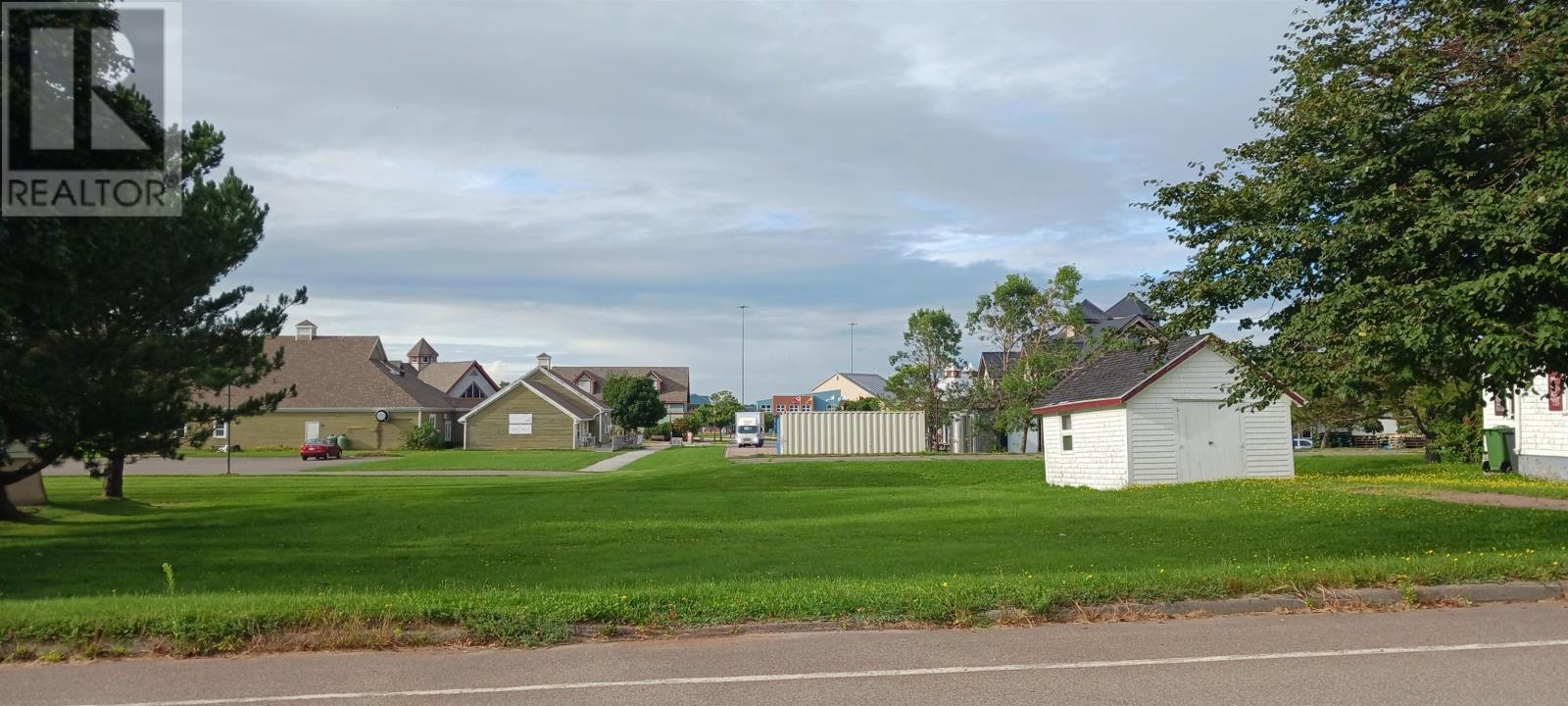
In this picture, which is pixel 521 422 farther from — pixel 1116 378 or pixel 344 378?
pixel 1116 378

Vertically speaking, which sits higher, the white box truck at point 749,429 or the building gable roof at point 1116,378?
the building gable roof at point 1116,378

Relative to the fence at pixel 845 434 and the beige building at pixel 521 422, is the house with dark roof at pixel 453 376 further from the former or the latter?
the fence at pixel 845 434

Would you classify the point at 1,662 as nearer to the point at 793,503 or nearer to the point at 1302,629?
the point at 1302,629

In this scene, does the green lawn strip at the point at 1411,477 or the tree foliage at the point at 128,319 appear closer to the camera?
the tree foliage at the point at 128,319

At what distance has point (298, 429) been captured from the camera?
224 ft

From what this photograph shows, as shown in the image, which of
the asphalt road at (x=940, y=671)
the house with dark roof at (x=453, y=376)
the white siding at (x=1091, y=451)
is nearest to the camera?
the asphalt road at (x=940, y=671)

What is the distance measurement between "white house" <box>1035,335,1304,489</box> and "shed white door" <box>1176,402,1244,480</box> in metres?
0.03

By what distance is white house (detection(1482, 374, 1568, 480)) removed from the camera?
1017 inches

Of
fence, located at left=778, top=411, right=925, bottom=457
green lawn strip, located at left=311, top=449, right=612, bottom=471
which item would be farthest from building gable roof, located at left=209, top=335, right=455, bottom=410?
fence, located at left=778, top=411, right=925, bottom=457

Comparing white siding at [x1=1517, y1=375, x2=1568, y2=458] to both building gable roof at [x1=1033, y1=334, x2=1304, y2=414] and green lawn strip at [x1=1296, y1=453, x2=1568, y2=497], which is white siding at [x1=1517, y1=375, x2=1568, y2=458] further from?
building gable roof at [x1=1033, y1=334, x2=1304, y2=414]

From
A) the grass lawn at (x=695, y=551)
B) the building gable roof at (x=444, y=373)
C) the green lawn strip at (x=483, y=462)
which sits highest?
the building gable roof at (x=444, y=373)

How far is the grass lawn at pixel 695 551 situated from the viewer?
9328mm

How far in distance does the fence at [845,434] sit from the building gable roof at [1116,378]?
14.5 m

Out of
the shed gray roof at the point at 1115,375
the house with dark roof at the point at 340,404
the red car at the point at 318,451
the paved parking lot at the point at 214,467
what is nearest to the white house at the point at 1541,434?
the shed gray roof at the point at 1115,375
